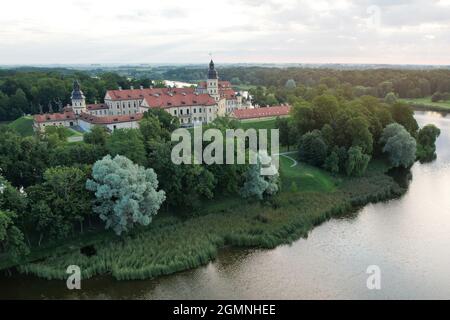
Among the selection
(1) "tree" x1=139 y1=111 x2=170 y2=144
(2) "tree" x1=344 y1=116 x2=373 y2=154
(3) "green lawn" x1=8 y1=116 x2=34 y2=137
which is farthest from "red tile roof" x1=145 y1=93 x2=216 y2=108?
(2) "tree" x1=344 y1=116 x2=373 y2=154

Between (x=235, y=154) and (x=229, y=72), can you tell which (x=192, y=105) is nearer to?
(x=235, y=154)

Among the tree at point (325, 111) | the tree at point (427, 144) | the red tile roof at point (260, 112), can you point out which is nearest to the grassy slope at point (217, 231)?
the tree at point (325, 111)

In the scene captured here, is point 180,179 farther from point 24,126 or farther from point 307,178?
point 24,126

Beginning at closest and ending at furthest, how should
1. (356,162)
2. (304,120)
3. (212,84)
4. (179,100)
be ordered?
(356,162) < (304,120) < (179,100) < (212,84)

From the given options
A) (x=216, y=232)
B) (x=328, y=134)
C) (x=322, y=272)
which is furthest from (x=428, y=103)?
(x=322, y=272)

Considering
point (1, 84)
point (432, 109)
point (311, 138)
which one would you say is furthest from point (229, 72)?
point (311, 138)

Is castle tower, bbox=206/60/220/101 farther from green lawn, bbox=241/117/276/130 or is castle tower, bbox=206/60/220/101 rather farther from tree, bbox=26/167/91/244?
tree, bbox=26/167/91/244
